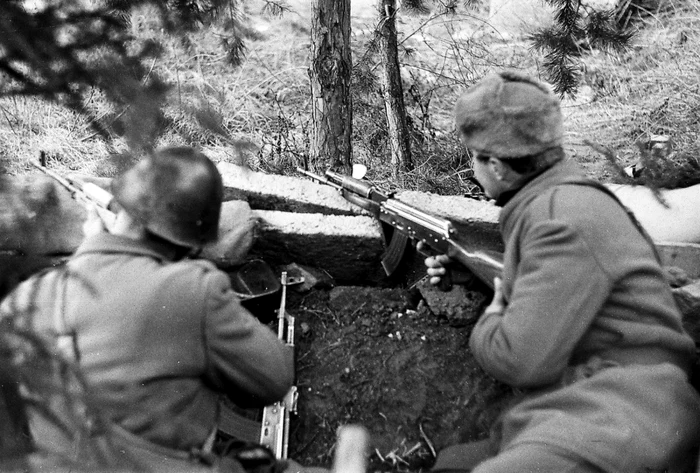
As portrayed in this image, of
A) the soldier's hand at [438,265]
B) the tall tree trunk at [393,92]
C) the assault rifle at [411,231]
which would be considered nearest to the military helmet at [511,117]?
A: the assault rifle at [411,231]

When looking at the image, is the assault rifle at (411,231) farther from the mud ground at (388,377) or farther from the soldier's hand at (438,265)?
the mud ground at (388,377)

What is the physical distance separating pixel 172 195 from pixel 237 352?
45 cm

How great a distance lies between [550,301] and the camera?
1.93 metres

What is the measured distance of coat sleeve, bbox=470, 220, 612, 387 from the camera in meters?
1.92

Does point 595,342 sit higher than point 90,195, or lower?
lower

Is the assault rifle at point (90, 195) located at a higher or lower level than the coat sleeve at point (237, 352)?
higher

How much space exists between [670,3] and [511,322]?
5649 mm

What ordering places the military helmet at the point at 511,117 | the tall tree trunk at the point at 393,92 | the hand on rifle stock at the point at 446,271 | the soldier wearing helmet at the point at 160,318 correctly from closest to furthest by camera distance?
1. the soldier wearing helmet at the point at 160,318
2. the military helmet at the point at 511,117
3. the hand on rifle stock at the point at 446,271
4. the tall tree trunk at the point at 393,92

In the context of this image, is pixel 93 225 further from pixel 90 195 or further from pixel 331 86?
pixel 331 86

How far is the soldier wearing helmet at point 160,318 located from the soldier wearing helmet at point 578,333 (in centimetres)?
75

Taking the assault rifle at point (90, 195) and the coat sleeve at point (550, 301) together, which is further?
the assault rifle at point (90, 195)

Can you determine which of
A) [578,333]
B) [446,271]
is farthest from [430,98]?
[578,333]

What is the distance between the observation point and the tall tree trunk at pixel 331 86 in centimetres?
392

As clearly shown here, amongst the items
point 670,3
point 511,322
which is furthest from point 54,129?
point 670,3
